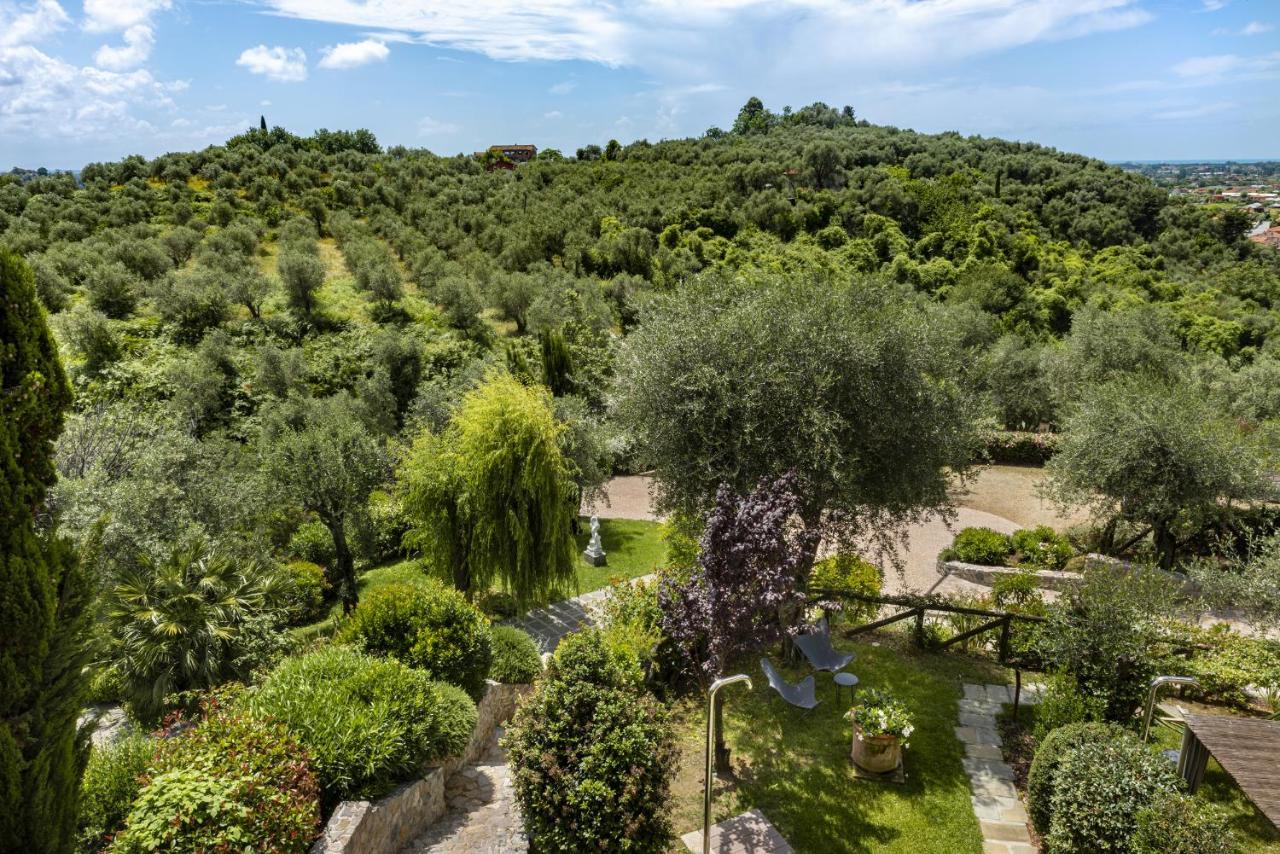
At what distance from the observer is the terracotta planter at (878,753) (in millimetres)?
8594

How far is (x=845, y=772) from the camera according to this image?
890 centimetres

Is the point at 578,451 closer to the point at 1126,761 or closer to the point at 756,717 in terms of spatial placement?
Result: the point at 756,717

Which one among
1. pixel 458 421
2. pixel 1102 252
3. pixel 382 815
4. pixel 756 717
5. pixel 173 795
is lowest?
pixel 756 717

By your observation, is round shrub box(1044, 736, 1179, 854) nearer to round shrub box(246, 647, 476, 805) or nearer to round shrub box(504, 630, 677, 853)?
round shrub box(504, 630, 677, 853)

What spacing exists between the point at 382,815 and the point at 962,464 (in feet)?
33.1

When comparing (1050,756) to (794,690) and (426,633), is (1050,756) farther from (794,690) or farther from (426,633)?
(426,633)

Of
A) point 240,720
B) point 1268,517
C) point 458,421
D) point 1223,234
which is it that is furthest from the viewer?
point 1223,234

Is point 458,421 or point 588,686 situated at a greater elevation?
point 458,421

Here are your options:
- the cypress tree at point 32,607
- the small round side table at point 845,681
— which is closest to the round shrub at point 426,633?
the cypress tree at point 32,607

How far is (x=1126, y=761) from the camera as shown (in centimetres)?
707

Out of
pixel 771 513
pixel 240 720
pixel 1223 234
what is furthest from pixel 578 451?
pixel 1223 234

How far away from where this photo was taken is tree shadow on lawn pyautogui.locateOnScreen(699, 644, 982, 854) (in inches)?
309

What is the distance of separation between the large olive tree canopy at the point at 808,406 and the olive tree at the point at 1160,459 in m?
6.24

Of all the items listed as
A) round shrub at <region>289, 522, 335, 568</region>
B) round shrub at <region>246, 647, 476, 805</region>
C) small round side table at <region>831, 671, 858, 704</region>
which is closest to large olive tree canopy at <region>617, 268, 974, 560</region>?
small round side table at <region>831, 671, 858, 704</region>
